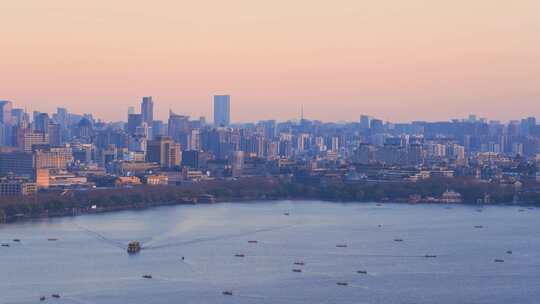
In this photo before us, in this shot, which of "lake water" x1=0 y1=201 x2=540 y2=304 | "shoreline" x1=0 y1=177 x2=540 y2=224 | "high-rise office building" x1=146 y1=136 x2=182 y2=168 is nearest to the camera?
"lake water" x1=0 y1=201 x2=540 y2=304

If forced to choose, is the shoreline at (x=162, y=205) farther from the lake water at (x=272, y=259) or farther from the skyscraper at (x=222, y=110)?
the skyscraper at (x=222, y=110)

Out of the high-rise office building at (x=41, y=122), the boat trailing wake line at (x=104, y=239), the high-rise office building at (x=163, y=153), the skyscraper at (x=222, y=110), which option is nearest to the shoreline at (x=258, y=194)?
the boat trailing wake line at (x=104, y=239)


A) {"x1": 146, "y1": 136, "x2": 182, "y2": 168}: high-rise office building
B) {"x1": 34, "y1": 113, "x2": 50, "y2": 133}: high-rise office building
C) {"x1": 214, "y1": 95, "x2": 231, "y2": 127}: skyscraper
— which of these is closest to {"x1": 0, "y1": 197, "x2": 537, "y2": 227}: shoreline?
{"x1": 146, "y1": 136, "x2": 182, "y2": 168}: high-rise office building

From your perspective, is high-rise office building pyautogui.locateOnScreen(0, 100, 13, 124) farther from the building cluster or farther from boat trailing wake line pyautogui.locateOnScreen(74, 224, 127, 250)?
boat trailing wake line pyautogui.locateOnScreen(74, 224, 127, 250)

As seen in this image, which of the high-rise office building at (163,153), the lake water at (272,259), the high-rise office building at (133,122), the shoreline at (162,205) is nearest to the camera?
the lake water at (272,259)

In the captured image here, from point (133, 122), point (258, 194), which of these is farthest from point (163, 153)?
point (133, 122)

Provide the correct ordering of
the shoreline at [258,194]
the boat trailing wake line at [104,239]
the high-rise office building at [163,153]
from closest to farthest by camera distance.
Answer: the boat trailing wake line at [104,239]
the shoreline at [258,194]
the high-rise office building at [163,153]

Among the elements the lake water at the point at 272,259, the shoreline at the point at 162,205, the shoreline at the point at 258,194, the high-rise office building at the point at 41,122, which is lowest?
the lake water at the point at 272,259
